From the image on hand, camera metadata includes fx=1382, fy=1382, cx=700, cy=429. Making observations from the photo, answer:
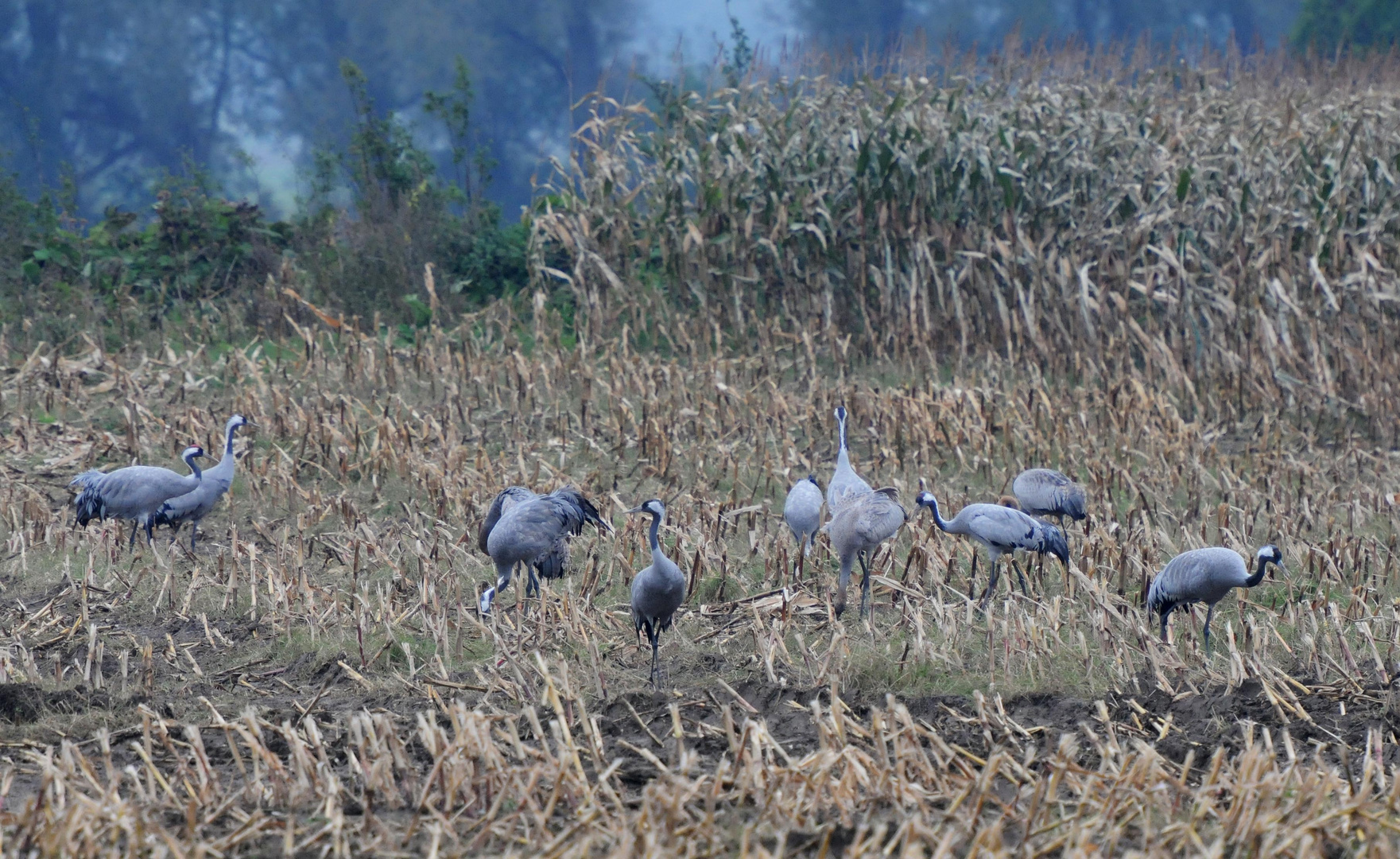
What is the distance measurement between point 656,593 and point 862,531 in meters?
1.28

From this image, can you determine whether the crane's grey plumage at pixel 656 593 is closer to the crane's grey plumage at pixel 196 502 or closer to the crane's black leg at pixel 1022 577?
the crane's black leg at pixel 1022 577

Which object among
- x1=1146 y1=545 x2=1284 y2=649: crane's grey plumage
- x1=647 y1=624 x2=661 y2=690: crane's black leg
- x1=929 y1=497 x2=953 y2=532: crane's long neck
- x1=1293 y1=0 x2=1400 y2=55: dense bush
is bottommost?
x1=647 y1=624 x2=661 y2=690: crane's black leg

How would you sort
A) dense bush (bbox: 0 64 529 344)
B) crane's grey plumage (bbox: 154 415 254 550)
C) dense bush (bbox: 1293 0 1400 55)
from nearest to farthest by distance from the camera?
crane's grey plumage (bbox: 154 415 254 550) < dense bush (bbox: 0 64 529 344) < dense bush (bbox: 1293 0 1400 55)

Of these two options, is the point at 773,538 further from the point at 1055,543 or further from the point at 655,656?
the point at 655,656

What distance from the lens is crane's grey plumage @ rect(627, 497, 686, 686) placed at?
16.9ft

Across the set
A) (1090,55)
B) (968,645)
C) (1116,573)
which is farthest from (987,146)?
(968,645)

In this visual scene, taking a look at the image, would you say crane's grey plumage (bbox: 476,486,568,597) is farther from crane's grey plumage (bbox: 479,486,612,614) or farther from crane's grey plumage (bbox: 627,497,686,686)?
crane's grey plumage (bbox: 627,497,686,686)

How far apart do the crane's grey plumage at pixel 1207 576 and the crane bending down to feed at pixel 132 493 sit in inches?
194

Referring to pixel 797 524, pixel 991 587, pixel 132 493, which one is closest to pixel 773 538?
pixel 797 524

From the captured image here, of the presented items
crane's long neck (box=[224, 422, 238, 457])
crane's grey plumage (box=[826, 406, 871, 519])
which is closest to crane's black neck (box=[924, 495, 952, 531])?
crane's grey plumage (box=[826, 406, 871, 519])

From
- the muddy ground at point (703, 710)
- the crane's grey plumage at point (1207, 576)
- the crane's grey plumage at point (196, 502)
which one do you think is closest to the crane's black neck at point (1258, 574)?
the crane's grey plumage at point (1207, 576)

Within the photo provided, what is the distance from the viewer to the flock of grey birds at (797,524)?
532 centimetres

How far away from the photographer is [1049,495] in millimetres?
7043

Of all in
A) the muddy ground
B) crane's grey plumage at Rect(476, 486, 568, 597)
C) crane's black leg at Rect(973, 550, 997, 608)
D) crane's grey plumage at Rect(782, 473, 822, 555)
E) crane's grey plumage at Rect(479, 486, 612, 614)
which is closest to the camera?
the muddy ground
